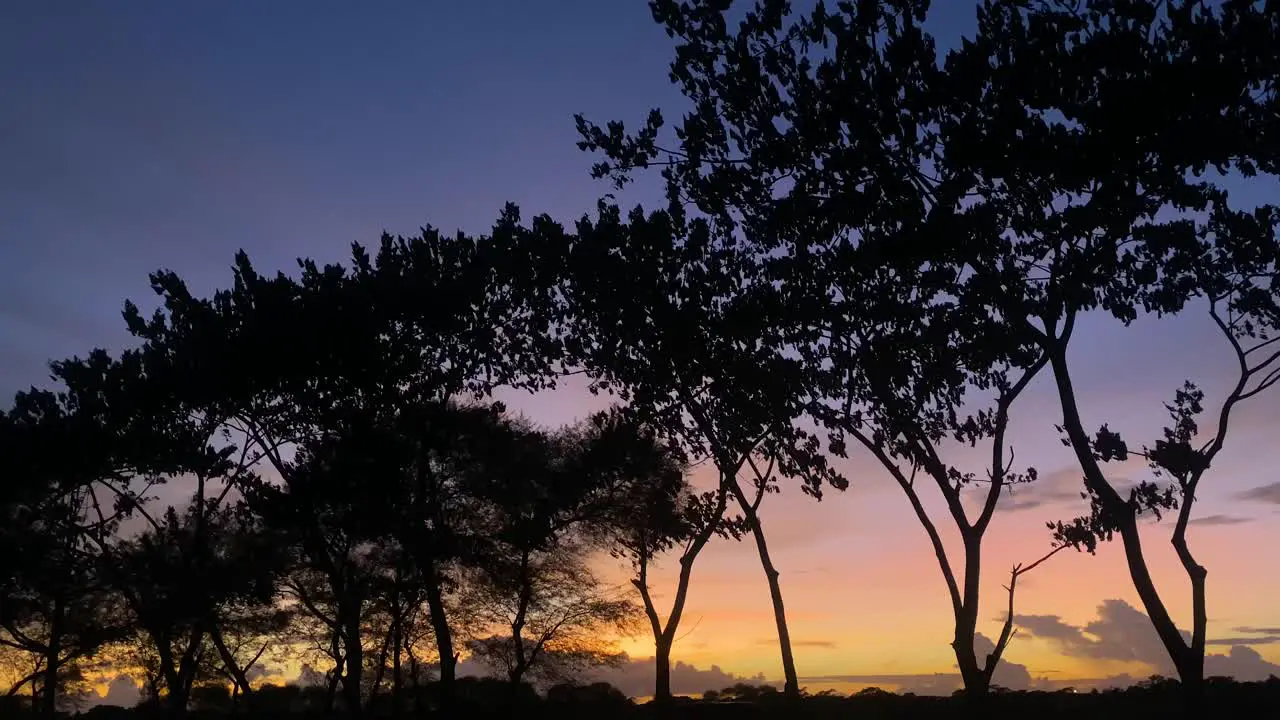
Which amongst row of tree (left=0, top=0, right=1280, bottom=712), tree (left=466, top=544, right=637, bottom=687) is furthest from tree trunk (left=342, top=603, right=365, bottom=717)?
tree (left=466, top=544, right=637, bottom=687)

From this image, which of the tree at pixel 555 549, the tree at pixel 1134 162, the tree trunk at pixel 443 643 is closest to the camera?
the tree at pixel 1134 162

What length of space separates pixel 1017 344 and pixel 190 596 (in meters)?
26.8

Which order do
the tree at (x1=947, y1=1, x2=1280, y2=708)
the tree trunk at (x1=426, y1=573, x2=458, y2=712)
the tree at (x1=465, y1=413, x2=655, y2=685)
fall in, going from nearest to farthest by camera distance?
the tree at (x1=947, y1=1, x2=1280, y2=708) → the tree trunk at (x1=426, y1=573, x2=458, y2=712) → the tree at (x1=465, y1=413, x2=655, y2=685)

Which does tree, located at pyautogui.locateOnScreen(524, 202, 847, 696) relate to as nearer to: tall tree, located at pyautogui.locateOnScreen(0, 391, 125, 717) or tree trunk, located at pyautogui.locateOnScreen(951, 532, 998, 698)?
tree trunk, located at pyautogui.locateOnScreen(951, 532, 998, 698)

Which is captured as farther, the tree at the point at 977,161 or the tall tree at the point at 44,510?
the tall tree at the point at 44,510

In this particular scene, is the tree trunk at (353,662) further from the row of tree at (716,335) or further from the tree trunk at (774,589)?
the tree trunk at (774,589)

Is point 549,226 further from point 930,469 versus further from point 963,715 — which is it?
point 963,715

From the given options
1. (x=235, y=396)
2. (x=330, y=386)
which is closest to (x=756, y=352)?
(x=330, y=386)

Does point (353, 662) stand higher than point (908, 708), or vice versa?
point (353, 662)

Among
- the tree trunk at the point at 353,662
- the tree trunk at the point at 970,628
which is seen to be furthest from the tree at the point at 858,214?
the tree trunk at the point at 353,662

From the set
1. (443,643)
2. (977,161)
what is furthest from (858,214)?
(443,643)

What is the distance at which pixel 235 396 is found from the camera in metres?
34.3

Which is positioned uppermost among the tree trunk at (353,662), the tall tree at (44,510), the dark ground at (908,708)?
the tall tree at (44,510)

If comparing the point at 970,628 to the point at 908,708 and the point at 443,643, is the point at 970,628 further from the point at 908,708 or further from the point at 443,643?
the point at 443,643
